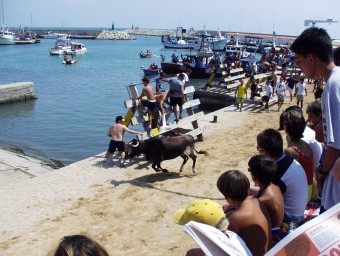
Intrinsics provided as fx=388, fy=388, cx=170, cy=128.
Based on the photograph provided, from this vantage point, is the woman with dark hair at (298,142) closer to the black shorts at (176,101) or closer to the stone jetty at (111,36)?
the black shorts at (176,101)

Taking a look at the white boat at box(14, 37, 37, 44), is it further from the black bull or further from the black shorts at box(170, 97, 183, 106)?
the black bull

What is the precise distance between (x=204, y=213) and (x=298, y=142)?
1884 millimetres

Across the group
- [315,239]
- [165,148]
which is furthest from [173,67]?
[315,239]

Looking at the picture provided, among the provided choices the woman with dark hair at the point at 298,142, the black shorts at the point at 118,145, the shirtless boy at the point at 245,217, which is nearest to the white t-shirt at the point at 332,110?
the shirtless boy at the point at 245,217

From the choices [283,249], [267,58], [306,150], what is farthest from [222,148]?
[267,58]

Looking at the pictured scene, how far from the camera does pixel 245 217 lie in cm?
322

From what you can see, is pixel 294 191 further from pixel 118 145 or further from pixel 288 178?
pixel 118 145

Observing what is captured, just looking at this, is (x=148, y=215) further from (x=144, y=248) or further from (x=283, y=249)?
(x=283, y=249)

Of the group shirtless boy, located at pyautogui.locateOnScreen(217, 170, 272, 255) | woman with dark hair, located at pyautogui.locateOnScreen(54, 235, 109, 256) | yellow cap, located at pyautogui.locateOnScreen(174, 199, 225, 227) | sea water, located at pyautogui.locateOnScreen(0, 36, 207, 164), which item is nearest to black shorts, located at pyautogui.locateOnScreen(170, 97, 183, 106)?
sea water, located at pyautogui.locateOnScreen(0, 36, 207, 164)

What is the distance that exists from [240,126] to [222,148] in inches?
128

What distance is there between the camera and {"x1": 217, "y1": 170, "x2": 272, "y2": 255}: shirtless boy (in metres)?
3.21

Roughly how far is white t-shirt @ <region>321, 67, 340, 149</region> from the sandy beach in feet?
12.6

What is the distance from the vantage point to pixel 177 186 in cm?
Answer: 881

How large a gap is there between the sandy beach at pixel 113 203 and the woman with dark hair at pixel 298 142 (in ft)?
8.10
